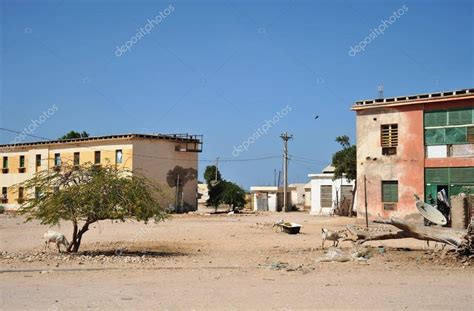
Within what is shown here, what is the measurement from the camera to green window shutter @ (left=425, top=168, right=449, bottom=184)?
30.7 m

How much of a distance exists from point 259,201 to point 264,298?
51067 millimetres

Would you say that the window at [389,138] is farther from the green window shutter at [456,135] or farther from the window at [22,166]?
the window at [22,166]

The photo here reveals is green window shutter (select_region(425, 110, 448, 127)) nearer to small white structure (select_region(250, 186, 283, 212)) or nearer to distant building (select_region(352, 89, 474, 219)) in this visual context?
distant building (select_region(352, 89, 474, 219))

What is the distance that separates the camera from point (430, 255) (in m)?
16.6

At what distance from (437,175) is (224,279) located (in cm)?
2190

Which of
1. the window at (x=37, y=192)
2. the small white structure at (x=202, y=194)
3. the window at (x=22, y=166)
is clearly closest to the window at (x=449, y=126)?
the window at (x=37, y=192)

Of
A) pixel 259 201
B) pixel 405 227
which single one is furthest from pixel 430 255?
pixel 259 201

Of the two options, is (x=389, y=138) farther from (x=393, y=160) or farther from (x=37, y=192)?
(x=37, y=192)

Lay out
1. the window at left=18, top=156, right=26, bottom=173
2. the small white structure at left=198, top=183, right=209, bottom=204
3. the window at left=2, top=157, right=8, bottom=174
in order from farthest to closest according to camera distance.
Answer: the small white structure at left=198, top=183, right=209, bottom=204 → the window at left=2, top=157, right=8, bottom=174 → the window at left=18, top=156, right=26, bottom=173

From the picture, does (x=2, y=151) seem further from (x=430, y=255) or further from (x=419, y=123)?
(x=430, y=255)

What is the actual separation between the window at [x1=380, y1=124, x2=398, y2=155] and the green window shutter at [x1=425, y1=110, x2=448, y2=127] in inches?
76.0

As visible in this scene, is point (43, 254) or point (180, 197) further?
point (180, 197)

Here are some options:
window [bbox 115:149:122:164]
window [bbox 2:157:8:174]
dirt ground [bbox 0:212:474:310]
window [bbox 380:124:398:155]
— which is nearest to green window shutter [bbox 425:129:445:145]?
window [bbox 380:124:398:155]

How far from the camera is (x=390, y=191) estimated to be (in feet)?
108
